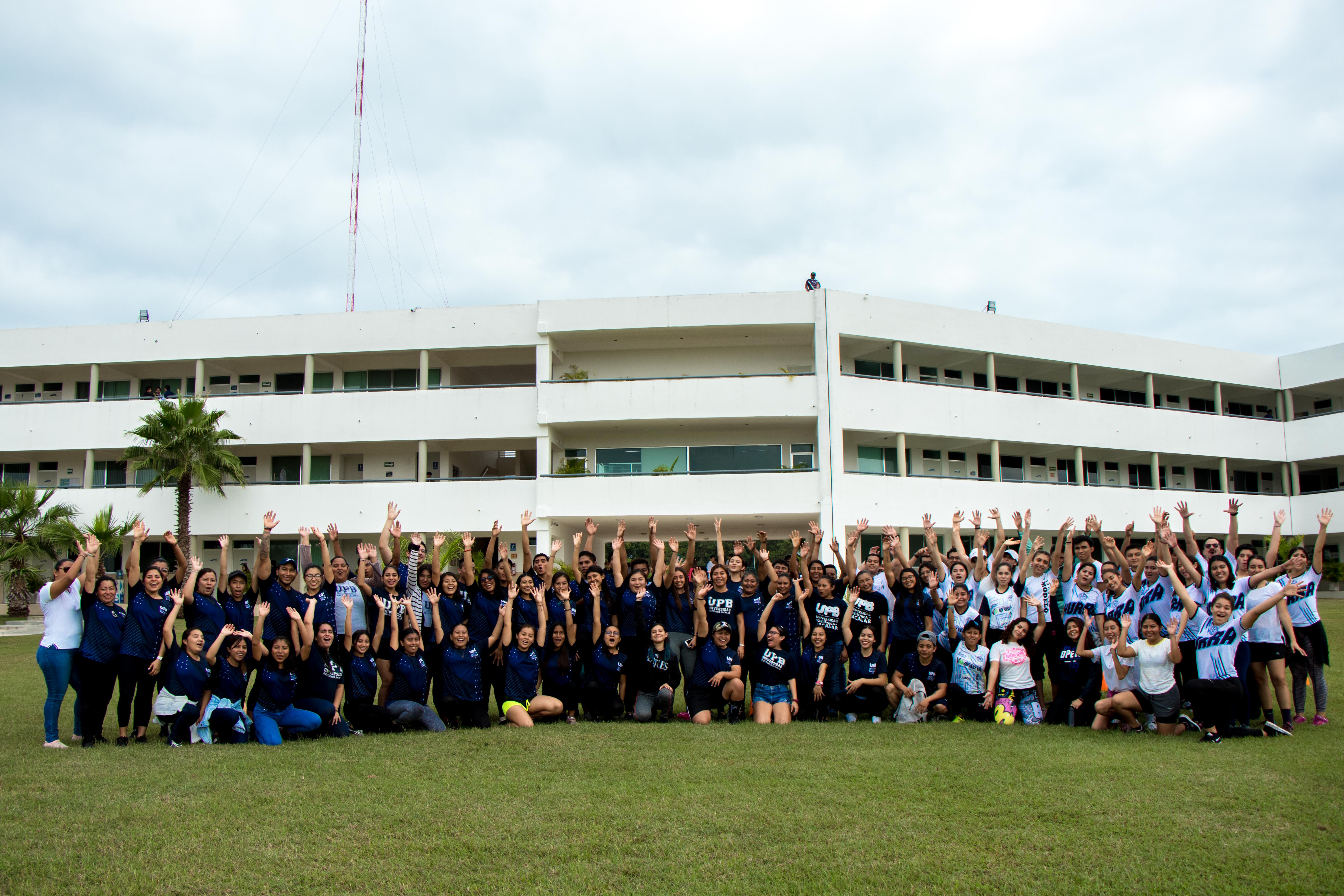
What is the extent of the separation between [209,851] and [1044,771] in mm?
5504

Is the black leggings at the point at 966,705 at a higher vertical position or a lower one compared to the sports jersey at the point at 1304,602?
lower

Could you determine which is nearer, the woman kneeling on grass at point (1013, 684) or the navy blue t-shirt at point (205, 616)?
the navy blue t-shirt at point (205, 616)

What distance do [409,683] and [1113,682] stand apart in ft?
22.2

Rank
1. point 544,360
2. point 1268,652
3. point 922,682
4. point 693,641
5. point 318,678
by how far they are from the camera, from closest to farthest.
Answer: point 1268,652, point 318,678, point 922,682, point 693,641, point 544,360

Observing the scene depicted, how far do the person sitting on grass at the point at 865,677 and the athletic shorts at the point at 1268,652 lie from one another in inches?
133

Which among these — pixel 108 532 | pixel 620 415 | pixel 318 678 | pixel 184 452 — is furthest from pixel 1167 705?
pixel 184 452

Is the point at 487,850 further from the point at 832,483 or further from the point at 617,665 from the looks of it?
the point at 832,483

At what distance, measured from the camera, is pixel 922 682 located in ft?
31.2

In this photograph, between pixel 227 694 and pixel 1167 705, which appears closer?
pixel 1167 705

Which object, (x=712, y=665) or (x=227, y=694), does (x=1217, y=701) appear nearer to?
(x=712, y=665)

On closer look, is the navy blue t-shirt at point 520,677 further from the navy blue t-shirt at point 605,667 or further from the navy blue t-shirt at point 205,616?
the navy blue t-shirt at point 205,616

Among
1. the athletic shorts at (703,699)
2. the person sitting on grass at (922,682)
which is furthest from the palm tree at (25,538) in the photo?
the person sitting on grass at (922,682)

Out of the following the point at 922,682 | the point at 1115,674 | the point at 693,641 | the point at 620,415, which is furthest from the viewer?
the point at 620,415

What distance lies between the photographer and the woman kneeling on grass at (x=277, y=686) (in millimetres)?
8602
